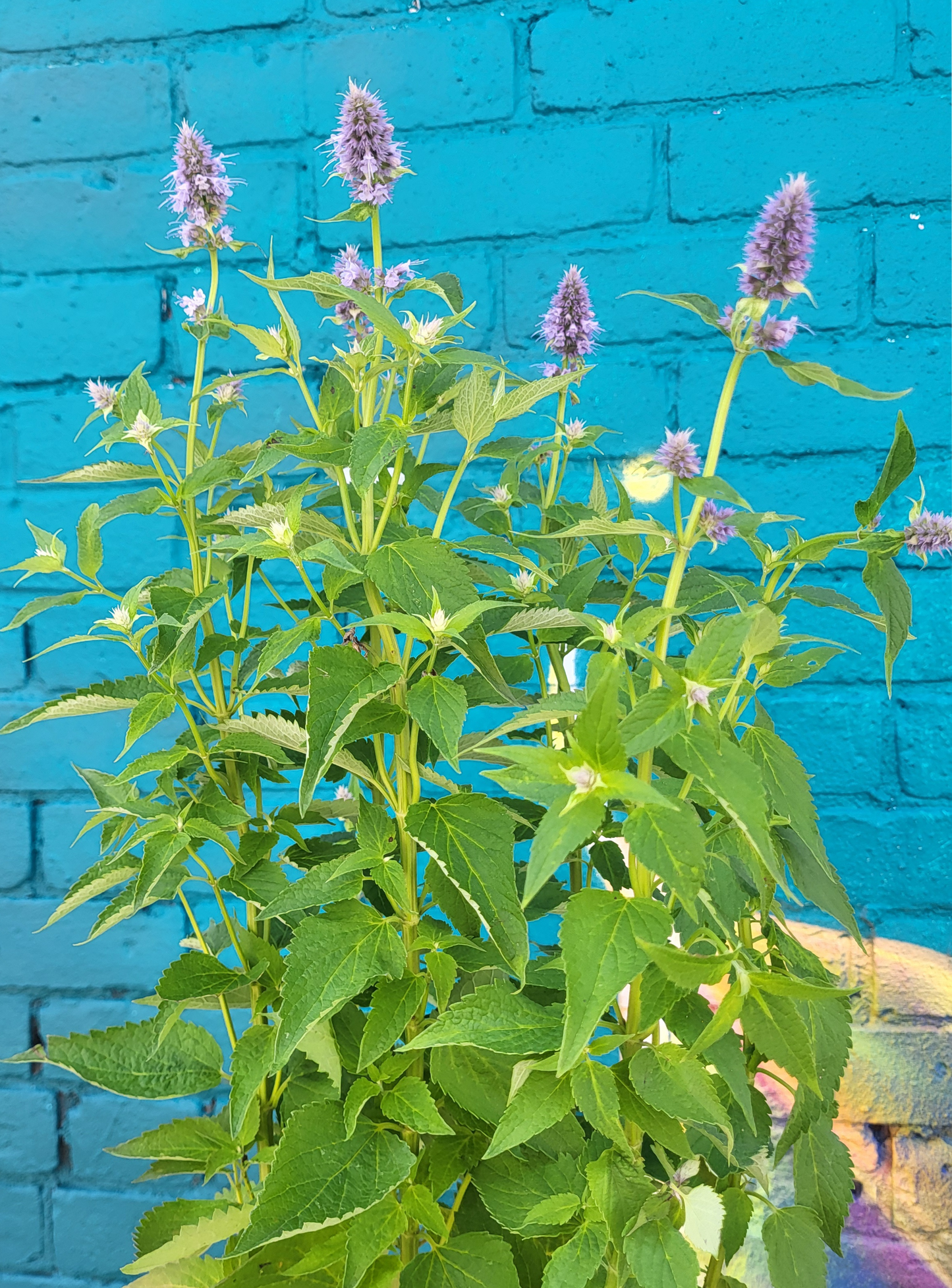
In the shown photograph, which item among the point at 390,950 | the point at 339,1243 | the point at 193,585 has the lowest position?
the point at 339,1243

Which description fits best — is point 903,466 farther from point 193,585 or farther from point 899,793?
point 899,793

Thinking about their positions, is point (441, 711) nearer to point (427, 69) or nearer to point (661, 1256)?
point (661, 1256)

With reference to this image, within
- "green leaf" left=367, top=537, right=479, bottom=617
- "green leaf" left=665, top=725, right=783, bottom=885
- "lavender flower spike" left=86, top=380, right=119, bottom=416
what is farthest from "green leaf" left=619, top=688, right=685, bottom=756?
"lavender flower spike" left=86, top=380, right=119, bottom=416

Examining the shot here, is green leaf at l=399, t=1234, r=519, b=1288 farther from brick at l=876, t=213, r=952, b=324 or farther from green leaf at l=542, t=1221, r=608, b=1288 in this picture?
brick at l=876, t=213, r=952, b=324

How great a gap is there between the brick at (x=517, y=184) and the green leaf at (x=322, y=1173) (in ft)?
2.89

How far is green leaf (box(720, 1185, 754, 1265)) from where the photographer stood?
58 cm

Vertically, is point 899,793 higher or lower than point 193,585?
lower

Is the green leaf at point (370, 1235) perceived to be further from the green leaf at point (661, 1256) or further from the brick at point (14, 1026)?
the brick at point (14, 1026)

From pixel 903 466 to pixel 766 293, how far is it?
0.12 metres

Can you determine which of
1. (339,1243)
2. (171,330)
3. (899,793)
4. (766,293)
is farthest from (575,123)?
(339,1243)

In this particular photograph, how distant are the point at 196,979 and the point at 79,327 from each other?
0.84 m

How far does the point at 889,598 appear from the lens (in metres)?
0.55

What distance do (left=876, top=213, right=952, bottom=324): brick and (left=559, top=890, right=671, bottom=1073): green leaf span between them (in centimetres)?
79

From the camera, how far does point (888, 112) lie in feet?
3.21
